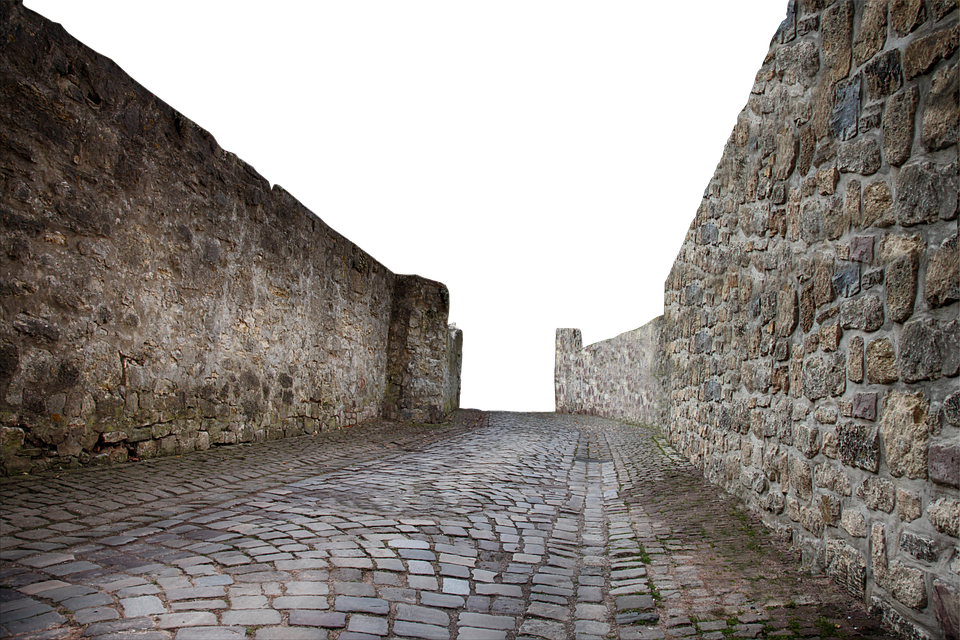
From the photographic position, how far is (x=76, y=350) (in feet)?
15.3

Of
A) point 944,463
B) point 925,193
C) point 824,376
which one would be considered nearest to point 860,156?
point 925,193

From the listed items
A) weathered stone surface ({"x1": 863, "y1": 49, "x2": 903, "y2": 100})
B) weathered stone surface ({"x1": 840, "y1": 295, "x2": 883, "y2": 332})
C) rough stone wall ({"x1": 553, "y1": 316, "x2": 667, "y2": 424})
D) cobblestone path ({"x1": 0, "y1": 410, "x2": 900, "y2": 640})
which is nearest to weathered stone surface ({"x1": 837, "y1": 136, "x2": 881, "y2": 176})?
weathered stone surface ({"x1": 863, "y1": 49, "x2": 903, "y2": 100})

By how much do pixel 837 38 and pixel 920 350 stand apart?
67.6 inches

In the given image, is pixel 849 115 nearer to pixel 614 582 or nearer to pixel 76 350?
pixel 614 582

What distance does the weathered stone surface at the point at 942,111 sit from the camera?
2234mm

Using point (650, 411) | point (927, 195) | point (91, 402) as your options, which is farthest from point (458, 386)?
point (927, 195)

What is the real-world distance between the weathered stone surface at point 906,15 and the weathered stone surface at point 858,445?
1643 millimetres

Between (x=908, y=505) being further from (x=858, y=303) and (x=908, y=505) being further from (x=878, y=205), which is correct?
(x=878, y=205)

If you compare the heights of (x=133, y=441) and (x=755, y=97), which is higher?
(x=755, y=97)

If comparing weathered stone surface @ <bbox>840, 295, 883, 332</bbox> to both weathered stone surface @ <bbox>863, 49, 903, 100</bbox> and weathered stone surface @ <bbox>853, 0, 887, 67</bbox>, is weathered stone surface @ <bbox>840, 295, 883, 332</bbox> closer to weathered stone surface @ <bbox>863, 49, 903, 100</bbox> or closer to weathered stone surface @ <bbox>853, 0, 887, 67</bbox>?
weathered stone surface @ <bbox>863, 49, 903, 100</bbox>

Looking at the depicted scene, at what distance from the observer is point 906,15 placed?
250cm

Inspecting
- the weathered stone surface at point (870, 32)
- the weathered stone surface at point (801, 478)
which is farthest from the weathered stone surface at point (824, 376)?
the weathered stone surface at point (870, 32)

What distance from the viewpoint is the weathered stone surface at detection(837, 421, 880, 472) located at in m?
2.61

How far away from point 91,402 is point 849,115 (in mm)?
5351
